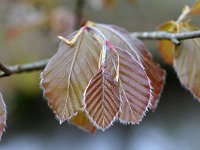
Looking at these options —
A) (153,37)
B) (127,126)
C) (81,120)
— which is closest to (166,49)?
(153,37)

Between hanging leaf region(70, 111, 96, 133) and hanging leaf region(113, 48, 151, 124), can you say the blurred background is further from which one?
hanging leaf region(113, 48, 151, 124)

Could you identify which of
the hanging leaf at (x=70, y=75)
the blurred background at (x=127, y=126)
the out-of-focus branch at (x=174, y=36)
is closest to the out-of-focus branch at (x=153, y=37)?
the out-of-focus branch at (x=174, y=36)

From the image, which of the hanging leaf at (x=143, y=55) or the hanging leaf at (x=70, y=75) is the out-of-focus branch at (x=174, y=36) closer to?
the hanging leaf at (x=143, y=55)

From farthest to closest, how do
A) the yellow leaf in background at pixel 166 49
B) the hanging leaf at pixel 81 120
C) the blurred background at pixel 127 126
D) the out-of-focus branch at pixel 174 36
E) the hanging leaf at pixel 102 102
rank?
the blurred background at pixel 127 126, the yellow leaf in background at pixel 166 49, the hanging leaf at pixel 81 120, the out-of-focus branch at pixel 174 36, the hanging leaf at pixel 102 102

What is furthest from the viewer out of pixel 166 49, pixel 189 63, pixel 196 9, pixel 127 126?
pixel 127 126

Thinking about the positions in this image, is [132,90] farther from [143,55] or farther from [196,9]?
[196,9]

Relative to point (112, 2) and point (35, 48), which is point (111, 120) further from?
point (35, 48)

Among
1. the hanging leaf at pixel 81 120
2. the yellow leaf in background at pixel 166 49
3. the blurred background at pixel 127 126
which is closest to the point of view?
the hanging leaf at pixel 81 120

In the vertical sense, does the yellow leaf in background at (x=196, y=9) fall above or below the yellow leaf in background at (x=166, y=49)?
above
